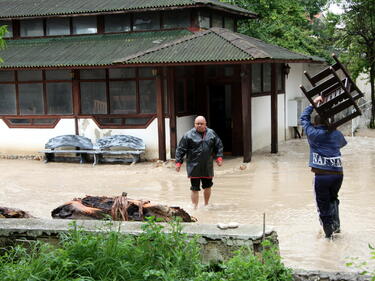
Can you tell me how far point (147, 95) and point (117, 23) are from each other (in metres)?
3.03

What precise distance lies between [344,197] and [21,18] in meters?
12.3

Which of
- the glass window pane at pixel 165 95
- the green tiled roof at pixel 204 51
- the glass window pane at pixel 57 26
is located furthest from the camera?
the glass window pane at pixel 57 26

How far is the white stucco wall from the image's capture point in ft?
57.1

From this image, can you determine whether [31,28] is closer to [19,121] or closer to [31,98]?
[31,98]

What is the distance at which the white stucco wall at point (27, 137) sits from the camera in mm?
17391

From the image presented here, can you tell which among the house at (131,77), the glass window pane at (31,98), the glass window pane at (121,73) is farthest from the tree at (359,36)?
the glass window pane at (31,98)

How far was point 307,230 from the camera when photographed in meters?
8.80

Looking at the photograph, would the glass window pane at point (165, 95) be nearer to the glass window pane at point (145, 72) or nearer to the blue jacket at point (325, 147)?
the glass window pane at point (145, 72)

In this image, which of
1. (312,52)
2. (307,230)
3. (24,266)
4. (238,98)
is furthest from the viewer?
(312,52)

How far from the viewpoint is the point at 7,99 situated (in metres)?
18.1

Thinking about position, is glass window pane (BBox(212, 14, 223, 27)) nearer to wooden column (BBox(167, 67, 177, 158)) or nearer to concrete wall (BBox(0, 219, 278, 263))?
wooden column (BBox(167, 67, 177, 158))

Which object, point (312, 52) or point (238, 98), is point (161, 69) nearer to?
point (238, 98)

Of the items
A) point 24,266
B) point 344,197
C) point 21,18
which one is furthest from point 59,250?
point 21,18

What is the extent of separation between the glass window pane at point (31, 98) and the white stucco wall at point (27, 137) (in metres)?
0.60
